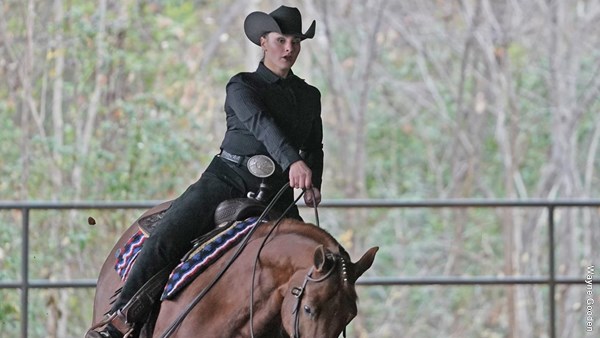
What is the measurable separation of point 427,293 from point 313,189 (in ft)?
25.9

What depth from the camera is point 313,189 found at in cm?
377

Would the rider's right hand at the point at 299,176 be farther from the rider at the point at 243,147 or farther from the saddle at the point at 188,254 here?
the saddle at the point at 188,254

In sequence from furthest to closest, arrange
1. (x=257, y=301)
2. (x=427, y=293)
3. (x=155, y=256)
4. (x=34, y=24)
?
(x=427, y=293)
(x=34, y=24)
(x=155, y=256)
(x=257, y=301)

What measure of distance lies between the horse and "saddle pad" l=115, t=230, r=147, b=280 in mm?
327

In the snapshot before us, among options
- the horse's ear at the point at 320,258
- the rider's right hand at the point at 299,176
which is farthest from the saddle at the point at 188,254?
the horse's ear at the point at 320,258

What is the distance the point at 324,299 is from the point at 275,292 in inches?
10.8

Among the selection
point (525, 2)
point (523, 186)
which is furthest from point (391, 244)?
point (525, 2)

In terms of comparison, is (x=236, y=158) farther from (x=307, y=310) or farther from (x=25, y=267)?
(x=25, y=267)

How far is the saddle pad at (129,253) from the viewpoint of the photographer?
429cm

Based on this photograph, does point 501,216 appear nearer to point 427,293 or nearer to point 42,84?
point 427,293

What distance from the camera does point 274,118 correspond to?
3.95m

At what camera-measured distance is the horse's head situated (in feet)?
11.1

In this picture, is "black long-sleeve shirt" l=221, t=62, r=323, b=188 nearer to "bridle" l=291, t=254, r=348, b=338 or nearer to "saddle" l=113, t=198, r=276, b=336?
"saddle" l=113, t=198, r=276, b=336

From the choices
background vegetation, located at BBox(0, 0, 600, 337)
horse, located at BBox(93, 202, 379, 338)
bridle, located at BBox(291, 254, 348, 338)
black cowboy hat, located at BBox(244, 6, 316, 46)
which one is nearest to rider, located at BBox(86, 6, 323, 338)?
black cowboy hat, located at BBox(244, 6, 316, 46)
